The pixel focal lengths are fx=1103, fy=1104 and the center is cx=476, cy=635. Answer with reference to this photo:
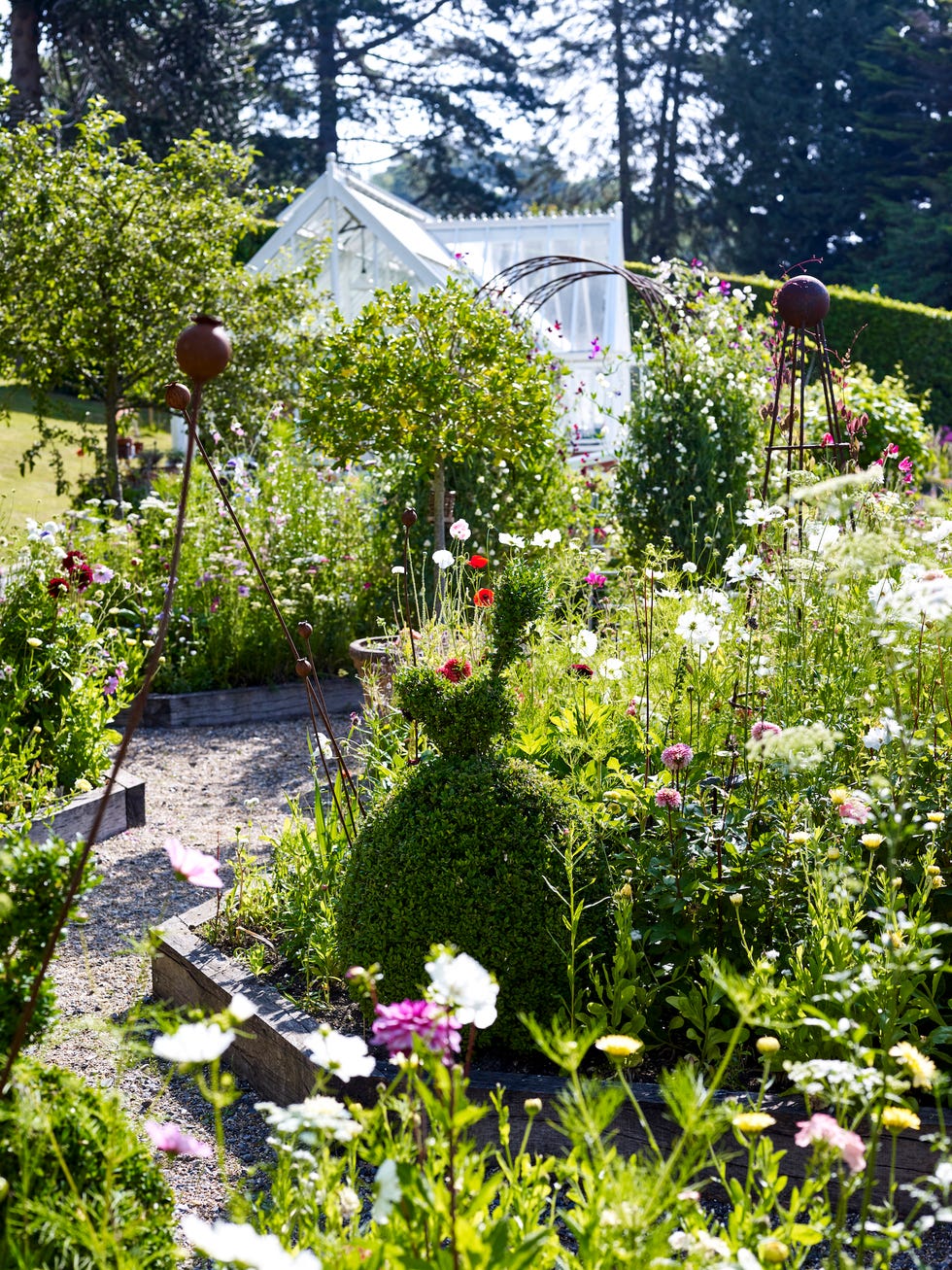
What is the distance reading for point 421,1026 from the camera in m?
1.29

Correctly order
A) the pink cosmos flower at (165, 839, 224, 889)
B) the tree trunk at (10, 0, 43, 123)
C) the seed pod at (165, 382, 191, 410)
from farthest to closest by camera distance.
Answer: the tree trunk at (10, 0, 43, 123) < the seed pod at (165, 382, 191, 410) < the pink cosmos flower at (165, 839, 224, 889)

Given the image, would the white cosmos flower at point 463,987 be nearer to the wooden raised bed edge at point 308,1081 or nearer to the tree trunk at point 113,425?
the wooden raised bed edge at point 308,1081

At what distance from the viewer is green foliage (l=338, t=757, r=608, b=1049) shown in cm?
229

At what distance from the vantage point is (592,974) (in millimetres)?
2215

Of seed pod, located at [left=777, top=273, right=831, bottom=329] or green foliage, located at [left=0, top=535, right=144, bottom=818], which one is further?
green foliage, located at [left=0, top=535, right=144, bottom=818]

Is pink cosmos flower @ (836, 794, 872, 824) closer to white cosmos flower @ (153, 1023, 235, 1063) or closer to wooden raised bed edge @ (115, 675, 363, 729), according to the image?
white cosmos flower @ (153, 1023, 235, 1063)

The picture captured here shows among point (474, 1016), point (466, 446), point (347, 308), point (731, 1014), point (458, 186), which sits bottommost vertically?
point (731, 1014)

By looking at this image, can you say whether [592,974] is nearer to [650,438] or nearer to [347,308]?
[650,438]

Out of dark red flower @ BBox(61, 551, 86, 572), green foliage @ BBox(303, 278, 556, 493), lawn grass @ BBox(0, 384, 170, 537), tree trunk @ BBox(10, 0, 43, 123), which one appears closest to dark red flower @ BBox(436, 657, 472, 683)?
dark red flower @ BBox(61, 551, 86, 572)

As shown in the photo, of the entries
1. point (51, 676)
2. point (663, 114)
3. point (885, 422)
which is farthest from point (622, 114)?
point (51, 676)

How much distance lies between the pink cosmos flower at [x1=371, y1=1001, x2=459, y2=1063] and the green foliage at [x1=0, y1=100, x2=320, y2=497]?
23.5 feet

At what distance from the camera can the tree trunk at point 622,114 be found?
25297 millimetres

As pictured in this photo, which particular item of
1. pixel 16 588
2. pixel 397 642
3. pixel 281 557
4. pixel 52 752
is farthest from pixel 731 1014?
pixel 281 557

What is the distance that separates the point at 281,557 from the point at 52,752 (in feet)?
7.88
